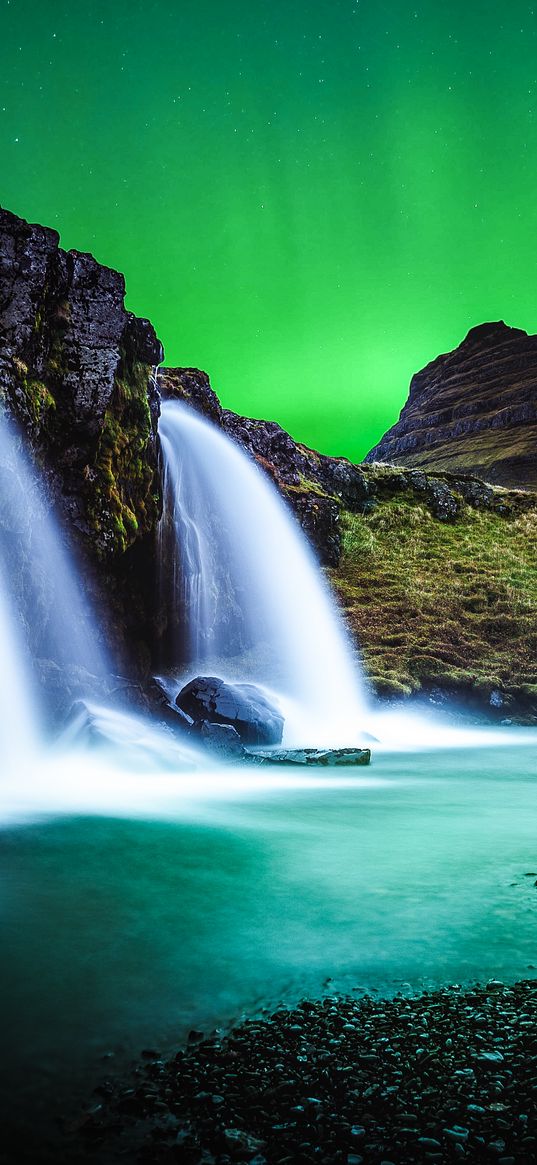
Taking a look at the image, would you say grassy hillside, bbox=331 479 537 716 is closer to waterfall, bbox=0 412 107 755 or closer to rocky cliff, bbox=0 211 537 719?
rocky cliff, bbox=0 211 537 719

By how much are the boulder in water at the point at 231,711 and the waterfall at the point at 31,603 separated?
304 cm

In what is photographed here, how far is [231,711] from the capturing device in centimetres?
1867

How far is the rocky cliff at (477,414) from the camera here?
112m

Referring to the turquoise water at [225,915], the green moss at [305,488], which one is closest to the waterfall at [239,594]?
the green moss at [305,488]

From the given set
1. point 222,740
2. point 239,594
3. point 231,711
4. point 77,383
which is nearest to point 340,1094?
point 222,740

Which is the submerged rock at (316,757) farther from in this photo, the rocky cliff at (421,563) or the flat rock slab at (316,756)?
the rocky cliff at (421,563)

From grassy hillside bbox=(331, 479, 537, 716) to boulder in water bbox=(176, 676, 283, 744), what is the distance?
32.3ft

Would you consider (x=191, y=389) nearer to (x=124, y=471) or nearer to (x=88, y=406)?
(x=124, y=471)

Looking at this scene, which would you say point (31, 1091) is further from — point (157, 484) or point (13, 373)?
point (157, 484)

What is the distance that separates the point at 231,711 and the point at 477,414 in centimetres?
13366

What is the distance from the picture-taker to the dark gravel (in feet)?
9.72

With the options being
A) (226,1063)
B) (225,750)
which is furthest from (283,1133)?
(225,750)

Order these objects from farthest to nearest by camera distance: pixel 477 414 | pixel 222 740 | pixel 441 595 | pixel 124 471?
pixel 477 414, pixel 441 595, pixel 124 471, pixel 222 740

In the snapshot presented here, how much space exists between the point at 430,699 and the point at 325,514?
1684cm
